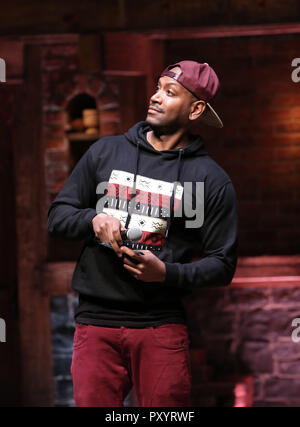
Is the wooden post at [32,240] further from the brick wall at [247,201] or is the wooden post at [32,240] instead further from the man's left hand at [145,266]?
the man's left hand at [145,266]

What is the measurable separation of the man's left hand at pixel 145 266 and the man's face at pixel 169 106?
0.50m

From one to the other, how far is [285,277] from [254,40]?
5.52ft

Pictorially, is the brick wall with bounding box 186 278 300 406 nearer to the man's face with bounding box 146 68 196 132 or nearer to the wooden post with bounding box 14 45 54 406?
the wooden post with bounding box 14 45 54 406

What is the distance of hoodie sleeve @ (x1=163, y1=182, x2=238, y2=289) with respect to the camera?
2244 millimetres

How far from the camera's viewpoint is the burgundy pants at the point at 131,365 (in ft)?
Answer: 7.25

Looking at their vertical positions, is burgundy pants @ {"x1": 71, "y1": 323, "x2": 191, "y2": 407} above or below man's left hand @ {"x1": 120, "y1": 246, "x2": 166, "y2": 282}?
below

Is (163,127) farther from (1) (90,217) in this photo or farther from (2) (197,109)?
(1) (90,217)

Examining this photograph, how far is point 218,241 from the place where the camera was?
2307 millimetres

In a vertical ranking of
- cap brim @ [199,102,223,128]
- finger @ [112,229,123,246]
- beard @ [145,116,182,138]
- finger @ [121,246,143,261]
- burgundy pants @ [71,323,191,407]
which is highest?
cap brim @ [199,102,223,128]

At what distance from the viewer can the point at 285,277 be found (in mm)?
4031

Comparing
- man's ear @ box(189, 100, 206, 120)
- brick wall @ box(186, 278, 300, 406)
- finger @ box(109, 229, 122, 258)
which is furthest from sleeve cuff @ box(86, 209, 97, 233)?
brick wall @ box(186, 278, 300, 406)

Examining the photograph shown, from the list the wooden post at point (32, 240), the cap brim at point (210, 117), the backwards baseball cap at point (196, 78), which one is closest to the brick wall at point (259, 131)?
the wooden post at point (32, 240)

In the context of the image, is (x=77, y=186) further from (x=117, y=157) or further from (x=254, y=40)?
(x=254, y=40)

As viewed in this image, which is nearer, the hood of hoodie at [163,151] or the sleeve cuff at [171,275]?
the sleeve cuff at [171,275]
